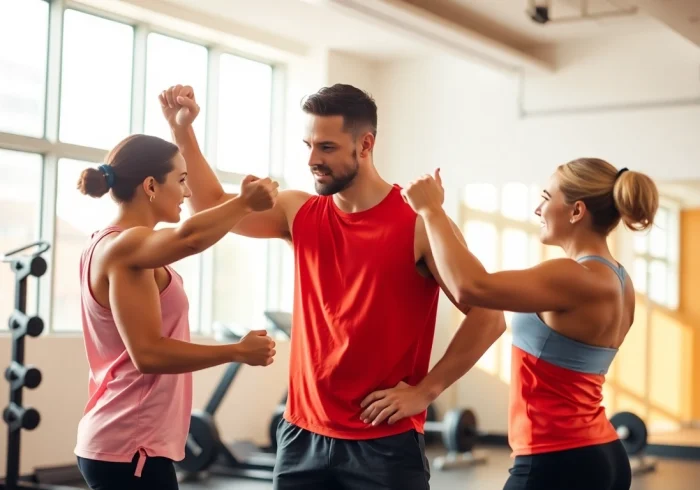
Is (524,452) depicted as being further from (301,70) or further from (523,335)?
(301,70)

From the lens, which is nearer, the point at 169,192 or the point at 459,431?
the point at 169,192

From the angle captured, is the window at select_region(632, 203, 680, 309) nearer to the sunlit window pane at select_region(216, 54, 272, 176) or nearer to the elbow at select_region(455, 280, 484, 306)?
the sunlit window pane at select_region(216, 54, 272, 176)

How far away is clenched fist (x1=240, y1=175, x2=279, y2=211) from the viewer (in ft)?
6.27

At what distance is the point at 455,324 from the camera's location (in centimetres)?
839

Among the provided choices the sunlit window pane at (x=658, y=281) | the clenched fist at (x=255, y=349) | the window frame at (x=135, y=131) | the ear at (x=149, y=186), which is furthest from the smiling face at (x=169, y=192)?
the sunlit window pane at (x=658, y=281)

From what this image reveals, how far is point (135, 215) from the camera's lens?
215cm

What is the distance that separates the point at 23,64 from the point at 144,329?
4.61m

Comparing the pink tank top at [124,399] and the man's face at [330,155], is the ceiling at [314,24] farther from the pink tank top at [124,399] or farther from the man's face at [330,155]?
the pink tank top at [124,399]

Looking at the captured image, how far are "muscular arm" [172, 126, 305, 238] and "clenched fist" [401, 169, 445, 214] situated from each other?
423 mm

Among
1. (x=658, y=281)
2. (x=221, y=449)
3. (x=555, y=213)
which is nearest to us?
(x=555, y=213)

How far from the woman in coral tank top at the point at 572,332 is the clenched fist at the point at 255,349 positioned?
1.55 ft

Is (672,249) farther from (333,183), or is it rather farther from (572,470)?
(333,183)

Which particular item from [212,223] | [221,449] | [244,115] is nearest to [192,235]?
[212,223]

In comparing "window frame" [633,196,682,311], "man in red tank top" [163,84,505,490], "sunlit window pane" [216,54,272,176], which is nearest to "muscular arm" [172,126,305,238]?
"man in red tank top" [163,84,505,490]
